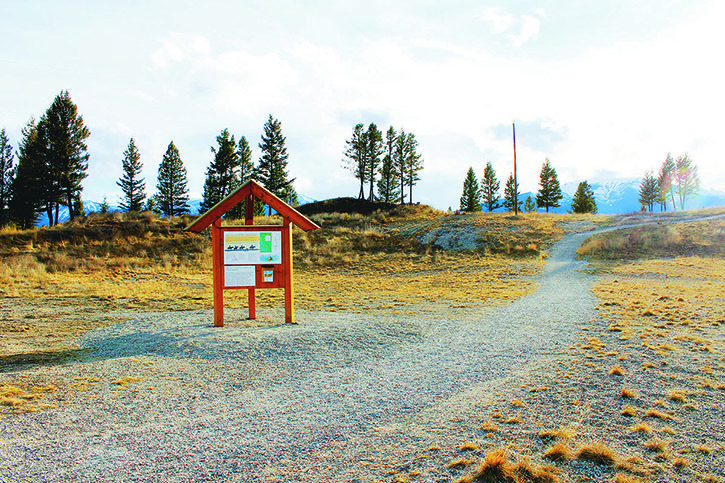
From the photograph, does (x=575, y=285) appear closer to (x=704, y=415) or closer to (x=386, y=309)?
(x=386, y=309)

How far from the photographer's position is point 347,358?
21.2 feet

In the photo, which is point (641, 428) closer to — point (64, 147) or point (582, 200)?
point (64, 147)

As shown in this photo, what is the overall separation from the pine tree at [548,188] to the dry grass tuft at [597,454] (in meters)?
66.6

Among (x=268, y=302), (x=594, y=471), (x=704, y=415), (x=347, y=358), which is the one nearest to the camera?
(x=594, y=471)

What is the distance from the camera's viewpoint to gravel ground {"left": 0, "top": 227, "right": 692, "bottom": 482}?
335cm

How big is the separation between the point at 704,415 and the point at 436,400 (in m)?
2.60

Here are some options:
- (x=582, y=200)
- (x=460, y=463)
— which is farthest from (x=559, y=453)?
(x=582, y=200)

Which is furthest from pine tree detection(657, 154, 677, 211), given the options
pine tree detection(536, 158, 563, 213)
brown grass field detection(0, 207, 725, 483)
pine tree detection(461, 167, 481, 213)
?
brown grass field detection(0, 207, 725, 483)

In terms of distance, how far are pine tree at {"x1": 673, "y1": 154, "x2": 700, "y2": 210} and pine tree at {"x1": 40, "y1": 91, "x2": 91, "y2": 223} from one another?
282ft

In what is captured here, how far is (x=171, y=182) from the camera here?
172ft

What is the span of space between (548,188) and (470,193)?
12081 mm

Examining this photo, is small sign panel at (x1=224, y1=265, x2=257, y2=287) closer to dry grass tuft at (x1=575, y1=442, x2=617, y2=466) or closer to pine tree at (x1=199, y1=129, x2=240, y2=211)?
dry grass tuft at (x1=575, y1=442, x2=617, y2=466)

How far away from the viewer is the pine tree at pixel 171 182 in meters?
52.0

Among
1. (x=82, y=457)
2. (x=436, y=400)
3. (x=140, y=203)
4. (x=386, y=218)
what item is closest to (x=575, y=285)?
(x=436, y=400)
